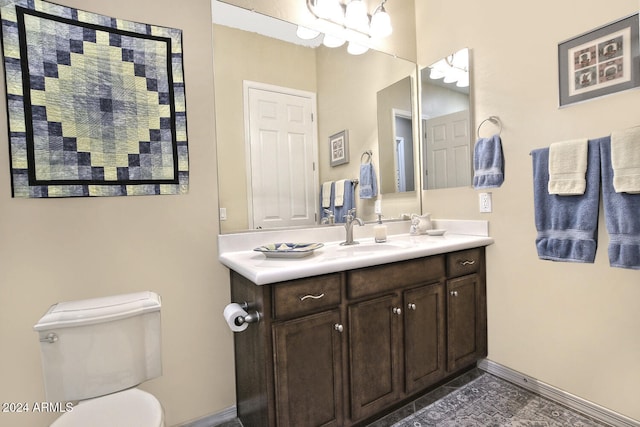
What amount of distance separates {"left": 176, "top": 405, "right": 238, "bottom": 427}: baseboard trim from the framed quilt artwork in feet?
3.89

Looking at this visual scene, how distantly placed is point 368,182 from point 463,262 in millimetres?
823

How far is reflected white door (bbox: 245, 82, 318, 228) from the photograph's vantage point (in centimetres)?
177

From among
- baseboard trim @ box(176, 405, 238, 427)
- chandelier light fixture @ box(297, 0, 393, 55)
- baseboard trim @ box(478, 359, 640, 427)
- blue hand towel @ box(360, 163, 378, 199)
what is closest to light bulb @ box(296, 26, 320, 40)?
chandelier light fixture @ box(297, 0, 393, 55)

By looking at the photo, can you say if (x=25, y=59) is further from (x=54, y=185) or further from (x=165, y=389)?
(x=165, y=389)

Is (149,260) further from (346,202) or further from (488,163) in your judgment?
(488,163)

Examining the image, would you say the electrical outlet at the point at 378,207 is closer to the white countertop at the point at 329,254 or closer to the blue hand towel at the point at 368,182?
the blue hand towel at the point at 368,182

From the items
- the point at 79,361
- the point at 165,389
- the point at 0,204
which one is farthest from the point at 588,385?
the point at 0,204

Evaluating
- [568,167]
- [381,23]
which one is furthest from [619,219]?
[381,23]

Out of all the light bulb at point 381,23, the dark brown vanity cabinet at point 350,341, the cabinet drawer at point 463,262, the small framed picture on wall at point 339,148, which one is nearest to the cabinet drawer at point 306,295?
the dark brown vanity cabinet at point 350,341

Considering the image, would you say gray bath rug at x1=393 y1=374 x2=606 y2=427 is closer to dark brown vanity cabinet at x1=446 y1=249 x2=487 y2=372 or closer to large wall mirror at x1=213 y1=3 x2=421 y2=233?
dark brown vanity cabinet at x1=446 y1=249 x2=487 y2=372

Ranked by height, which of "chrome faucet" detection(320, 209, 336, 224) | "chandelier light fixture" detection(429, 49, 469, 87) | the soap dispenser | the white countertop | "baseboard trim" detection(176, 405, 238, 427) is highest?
"chandelier light fixture" detection(429, 49, 469, 87)

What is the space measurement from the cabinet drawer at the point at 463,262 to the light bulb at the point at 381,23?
62.9 inches

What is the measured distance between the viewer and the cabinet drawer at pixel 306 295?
1.25 meters

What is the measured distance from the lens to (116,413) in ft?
3.52
